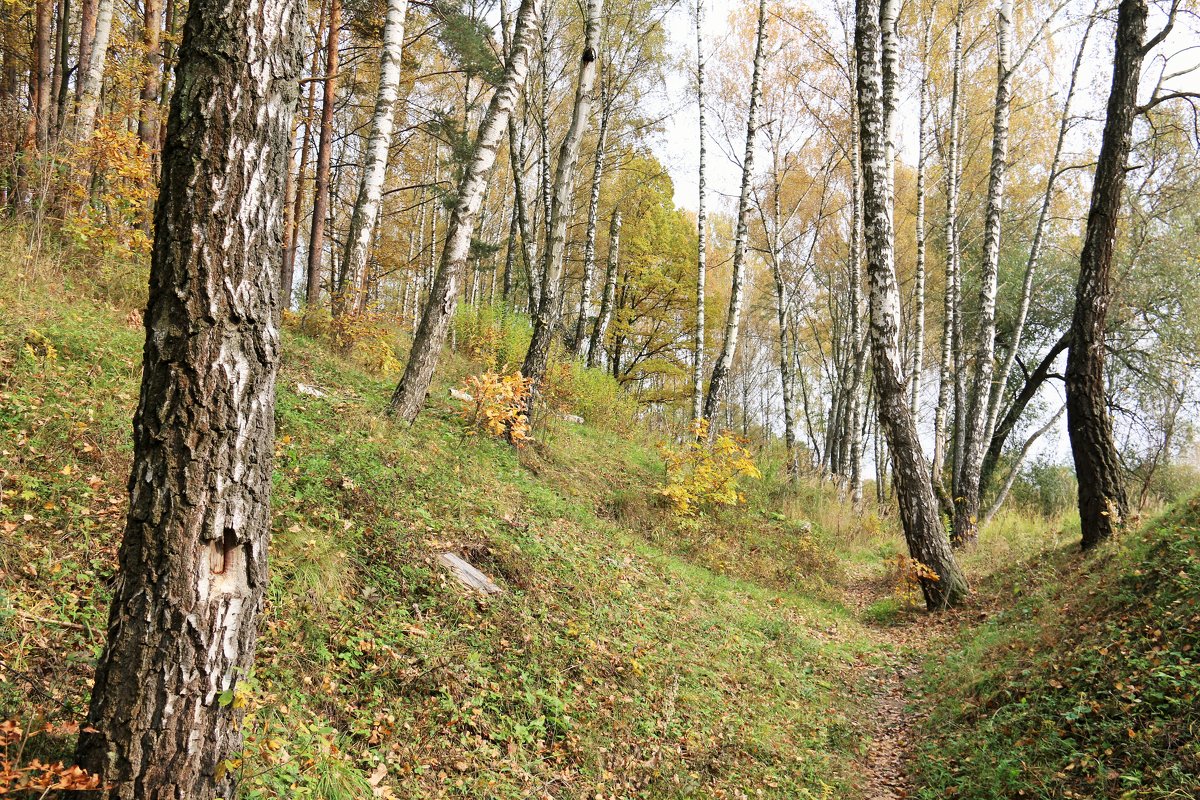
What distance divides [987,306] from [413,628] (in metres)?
10.3

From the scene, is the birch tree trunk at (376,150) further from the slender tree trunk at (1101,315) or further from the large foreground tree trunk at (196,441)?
the slender tree trunk at (1101,315)

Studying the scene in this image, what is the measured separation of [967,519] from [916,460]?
141 inches

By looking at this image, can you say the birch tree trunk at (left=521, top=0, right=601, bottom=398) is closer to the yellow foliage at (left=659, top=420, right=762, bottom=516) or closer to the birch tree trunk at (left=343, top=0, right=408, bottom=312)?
the yellow foliage at (left=659, top=420, right=762, bottom=516)

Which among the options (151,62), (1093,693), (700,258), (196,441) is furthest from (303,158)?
(1093,693)

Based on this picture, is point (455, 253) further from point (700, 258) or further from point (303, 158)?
point (303, 158)

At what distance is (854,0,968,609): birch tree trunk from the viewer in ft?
26.4

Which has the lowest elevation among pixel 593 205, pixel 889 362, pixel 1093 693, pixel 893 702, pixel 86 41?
pixel 893 702

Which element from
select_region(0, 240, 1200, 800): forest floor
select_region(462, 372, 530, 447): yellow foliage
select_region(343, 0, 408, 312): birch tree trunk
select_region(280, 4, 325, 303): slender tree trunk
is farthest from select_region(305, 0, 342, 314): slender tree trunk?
select_region(462, 372, 530, 447): yellow foliage

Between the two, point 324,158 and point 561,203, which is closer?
point 561,203

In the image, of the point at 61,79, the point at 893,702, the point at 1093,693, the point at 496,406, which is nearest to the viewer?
the point at 1093,693

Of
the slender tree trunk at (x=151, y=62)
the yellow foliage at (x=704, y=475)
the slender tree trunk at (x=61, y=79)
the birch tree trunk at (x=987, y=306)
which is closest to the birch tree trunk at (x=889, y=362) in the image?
the yellow foliage at (x=704, y=475)

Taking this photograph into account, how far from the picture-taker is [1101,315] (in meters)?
7.14

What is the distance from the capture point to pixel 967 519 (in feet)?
35.1

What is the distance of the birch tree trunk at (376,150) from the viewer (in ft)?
30.6
